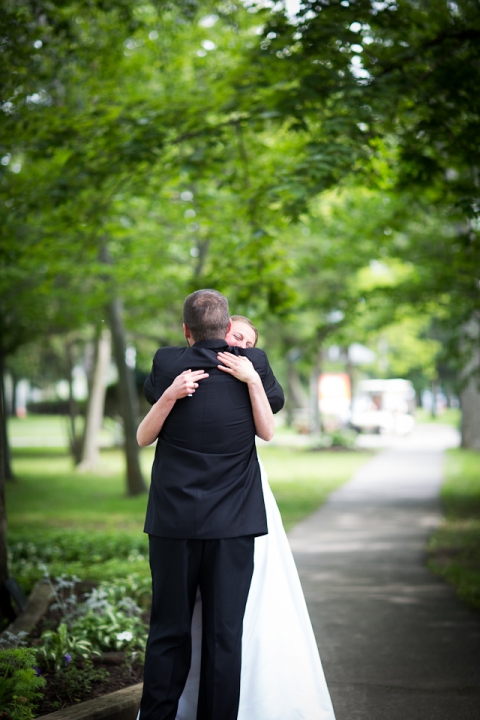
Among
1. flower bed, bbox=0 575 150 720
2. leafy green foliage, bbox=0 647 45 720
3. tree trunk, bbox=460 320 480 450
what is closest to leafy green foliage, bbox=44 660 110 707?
flower bed, bbox=0 575 150 720

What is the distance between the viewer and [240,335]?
3.55 m

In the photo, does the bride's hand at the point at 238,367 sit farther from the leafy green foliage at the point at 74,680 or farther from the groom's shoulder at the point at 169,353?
the leafy green foliage at the point at 74,680

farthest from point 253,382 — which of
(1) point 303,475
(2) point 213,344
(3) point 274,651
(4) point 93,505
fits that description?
(1) point 303,475

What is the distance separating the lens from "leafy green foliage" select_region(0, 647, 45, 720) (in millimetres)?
3188

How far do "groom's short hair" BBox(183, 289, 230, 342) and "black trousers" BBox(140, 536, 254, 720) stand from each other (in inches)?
33.5

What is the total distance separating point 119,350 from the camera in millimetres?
15383

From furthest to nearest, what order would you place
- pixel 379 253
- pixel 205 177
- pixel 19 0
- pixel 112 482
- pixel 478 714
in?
pixel 112 482 < pixel 379 253 < pixel 19 0 < pixel 205 177 < pixel 478 714

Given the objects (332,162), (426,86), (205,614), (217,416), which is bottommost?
(205,614)

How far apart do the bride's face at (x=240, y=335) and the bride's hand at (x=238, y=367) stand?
336 millimetres

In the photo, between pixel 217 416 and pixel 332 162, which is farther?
pixel 332 162

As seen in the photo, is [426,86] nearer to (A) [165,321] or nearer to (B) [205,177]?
(B) [205,177]

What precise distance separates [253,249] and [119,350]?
27.1 ft

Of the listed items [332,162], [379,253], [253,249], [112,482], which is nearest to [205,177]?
[253,249]

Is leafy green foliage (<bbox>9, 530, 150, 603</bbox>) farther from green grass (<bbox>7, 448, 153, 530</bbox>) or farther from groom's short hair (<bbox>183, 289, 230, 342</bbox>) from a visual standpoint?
groom's short hair (<bbox>183, 289, 230, 342</bbox>)
